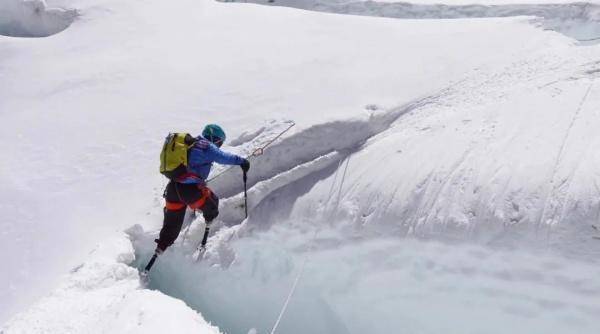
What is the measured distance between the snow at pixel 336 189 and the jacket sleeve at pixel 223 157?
2.34 feet

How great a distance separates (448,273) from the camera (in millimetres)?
4352

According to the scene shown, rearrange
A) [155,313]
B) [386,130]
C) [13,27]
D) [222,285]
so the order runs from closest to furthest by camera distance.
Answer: [155,313] → [222,285] → [386,130] → [13,27]

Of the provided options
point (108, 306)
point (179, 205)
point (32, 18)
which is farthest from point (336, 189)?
point (32, 18)

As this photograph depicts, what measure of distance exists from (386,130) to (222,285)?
2.32m

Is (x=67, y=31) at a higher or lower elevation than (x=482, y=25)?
lower

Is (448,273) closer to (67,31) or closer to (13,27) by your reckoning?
(67,31)

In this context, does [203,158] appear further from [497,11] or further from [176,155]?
[497,11]

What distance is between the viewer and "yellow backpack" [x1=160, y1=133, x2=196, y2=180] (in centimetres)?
496

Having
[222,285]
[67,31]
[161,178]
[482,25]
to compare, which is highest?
[482,25]

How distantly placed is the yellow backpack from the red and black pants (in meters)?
0.13

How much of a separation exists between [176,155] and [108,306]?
139 cm

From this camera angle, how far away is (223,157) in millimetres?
5004

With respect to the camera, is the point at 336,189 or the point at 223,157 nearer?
the point at 223,157

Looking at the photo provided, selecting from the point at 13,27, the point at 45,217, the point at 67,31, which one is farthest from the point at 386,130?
the point at 13,27
